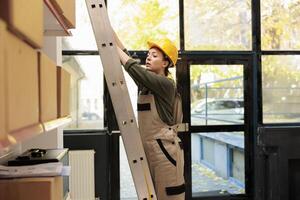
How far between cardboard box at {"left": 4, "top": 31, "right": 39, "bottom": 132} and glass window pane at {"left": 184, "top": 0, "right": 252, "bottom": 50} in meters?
3.37

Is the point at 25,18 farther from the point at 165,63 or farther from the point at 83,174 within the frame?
the point at 83,174

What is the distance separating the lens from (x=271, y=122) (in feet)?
13.7

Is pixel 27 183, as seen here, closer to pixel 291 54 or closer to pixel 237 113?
pixel 237 113

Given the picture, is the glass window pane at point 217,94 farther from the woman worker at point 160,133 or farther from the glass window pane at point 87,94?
the woman worker at point 160,133

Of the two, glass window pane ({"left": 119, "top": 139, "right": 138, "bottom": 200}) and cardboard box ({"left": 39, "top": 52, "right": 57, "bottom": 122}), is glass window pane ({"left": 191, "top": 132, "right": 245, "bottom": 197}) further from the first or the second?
cardboard box ({"left": 39, "top": 52, "right": 57, "bottom": 122})

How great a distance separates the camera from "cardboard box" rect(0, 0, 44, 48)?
595 mm

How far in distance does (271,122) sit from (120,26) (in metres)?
1.99

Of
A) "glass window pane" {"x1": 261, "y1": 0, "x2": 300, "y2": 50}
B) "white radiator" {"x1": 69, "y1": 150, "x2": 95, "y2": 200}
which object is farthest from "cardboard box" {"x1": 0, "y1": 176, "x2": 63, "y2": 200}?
"glass window pane" {"x1": 261, "y1": 0, "x2": 300, "y2": 50}

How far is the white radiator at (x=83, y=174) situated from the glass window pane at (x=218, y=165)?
1.12m

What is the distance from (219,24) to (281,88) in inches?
40.2

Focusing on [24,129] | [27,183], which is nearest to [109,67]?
[27,183]

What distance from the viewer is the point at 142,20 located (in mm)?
3961

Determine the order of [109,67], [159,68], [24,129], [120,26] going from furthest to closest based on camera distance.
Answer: [120,26] < [159,68] < [109,67] < [24,129]

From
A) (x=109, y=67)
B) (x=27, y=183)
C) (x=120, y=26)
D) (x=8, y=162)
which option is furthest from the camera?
(x=120, y=26)
